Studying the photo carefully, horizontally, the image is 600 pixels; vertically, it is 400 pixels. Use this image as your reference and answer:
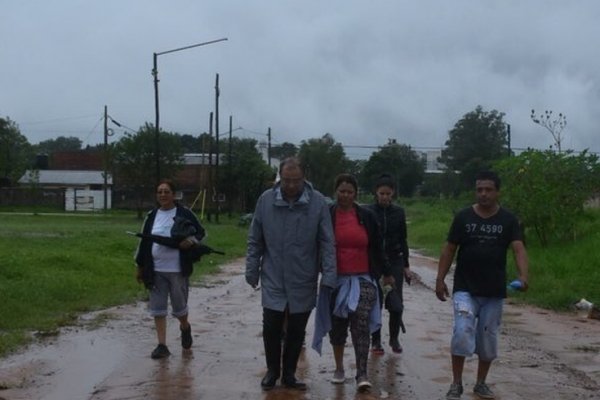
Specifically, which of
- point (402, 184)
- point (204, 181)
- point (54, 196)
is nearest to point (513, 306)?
point (204, 181)

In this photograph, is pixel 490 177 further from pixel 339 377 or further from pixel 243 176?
pixel 243 176

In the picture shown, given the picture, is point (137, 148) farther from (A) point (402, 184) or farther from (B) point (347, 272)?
(B) point (347, 272)

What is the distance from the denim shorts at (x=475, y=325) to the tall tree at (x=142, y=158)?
50218 millimetres

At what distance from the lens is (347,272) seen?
7.67m

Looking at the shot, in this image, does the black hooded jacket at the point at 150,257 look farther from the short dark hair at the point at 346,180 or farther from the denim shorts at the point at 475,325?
the denim shorts at the point at 475,325

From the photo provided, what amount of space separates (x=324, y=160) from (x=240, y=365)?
6380cm

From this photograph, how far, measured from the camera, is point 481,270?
288 inches

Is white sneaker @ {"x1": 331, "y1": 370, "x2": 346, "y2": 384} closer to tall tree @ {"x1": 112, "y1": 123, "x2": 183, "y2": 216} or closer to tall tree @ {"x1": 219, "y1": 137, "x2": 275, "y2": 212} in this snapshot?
tall tree @ {"x1": 112, "y1": 123, "x2": 183, "y2": 216}

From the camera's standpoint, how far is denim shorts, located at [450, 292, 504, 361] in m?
7.23

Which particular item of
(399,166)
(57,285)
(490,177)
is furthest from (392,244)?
(399,166)

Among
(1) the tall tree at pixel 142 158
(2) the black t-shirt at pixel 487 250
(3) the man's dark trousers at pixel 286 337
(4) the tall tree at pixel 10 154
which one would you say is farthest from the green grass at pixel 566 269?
(4) the tall tree at pixel 10 154

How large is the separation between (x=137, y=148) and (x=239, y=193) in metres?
14.6

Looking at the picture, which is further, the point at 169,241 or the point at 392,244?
the point at 392,244

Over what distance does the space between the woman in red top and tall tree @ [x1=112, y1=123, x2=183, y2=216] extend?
49.6 meters
